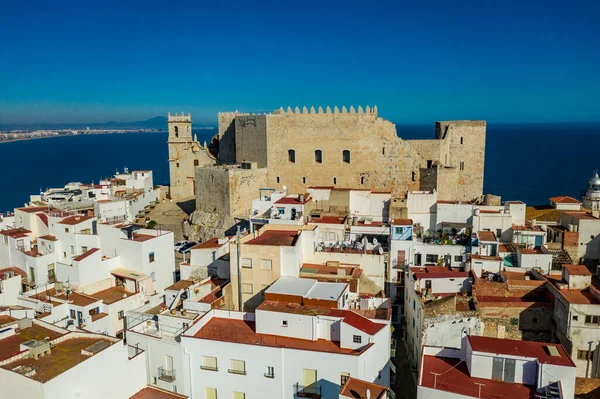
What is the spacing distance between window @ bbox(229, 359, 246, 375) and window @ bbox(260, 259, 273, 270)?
12.7 ft

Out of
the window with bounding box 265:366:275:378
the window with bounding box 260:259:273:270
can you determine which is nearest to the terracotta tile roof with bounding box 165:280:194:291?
the window with bounding box 260:259:273:270

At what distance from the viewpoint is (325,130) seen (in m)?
26.8

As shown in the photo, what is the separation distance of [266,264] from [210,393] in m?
4.17

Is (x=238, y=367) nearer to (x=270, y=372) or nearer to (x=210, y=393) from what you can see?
(x=270, y=372)

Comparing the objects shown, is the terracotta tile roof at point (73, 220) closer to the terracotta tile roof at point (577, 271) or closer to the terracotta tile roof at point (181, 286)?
the terracotta tile roof at point (181, 286)

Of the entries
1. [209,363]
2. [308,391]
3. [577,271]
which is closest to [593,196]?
[577,271]

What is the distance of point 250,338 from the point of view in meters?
12.2

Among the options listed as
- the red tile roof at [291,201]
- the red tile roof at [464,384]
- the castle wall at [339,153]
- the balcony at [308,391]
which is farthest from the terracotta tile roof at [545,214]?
the balcony at [308,391]

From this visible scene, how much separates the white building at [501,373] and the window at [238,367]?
150 inches

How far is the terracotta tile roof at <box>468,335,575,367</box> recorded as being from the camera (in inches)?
396

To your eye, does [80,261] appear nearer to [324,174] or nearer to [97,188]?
[324,174]

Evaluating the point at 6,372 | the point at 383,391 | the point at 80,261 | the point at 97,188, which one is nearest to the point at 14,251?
the point at 80,261

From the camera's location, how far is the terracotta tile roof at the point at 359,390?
31.6ft

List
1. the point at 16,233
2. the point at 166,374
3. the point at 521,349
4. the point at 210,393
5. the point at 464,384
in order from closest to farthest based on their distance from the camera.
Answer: the point at 464,384, the point at 521,349, the point at 210,393, the point at 166,374, the point at 16,233
